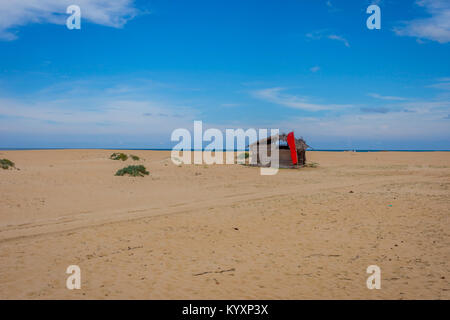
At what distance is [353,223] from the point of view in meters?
10.2

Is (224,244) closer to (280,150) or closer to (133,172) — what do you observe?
(133,172)

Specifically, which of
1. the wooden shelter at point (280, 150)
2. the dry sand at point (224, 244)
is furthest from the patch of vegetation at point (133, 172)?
the wooden shelter at point (280, 150)

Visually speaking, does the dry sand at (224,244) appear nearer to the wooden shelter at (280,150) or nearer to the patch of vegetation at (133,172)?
the patch of vegetation at (133,172)

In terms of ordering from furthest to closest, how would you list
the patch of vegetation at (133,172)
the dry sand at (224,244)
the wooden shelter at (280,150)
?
1. the wooden shelter at (280,150)
2. the patch of vegetation at (133,172)
3. the dry sand at (224,244)

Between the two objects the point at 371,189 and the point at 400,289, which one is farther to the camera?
the point at 371,189

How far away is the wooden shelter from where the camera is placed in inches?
1280

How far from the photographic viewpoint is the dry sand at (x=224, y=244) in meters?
5.82

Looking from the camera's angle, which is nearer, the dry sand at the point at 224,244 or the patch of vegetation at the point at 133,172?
the dry sand at the point at 224,244

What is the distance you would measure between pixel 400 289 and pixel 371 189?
12030 mm

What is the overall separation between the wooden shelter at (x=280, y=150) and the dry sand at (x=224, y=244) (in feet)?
55.6

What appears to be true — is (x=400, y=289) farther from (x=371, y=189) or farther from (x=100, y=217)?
(x=371, y=189)

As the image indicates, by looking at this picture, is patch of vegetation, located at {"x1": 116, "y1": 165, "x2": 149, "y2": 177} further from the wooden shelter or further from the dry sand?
the wooden shelter
